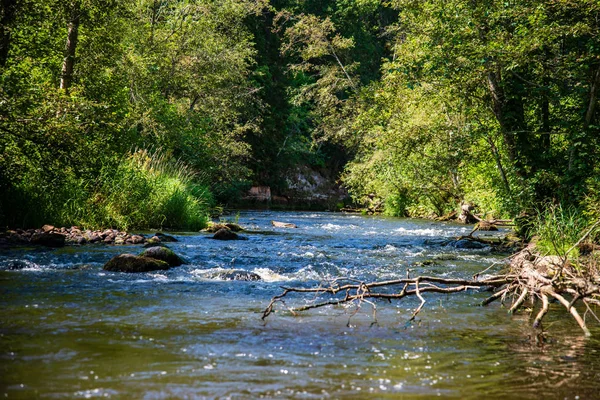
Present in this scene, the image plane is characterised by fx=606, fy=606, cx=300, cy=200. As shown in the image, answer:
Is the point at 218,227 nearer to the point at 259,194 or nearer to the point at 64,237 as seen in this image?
the point at 64,237

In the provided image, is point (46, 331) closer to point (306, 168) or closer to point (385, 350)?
point (385, 350)

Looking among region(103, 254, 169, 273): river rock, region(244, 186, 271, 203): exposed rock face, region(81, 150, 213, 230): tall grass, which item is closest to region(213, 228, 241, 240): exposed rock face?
region(81, 150, 213, 230): tall grass

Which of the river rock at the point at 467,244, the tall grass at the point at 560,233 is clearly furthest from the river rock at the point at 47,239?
the river rock at the point at 467,244

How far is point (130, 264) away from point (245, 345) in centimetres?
499

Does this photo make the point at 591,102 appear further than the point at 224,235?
No

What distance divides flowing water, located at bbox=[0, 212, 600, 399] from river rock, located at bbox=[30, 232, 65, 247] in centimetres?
215

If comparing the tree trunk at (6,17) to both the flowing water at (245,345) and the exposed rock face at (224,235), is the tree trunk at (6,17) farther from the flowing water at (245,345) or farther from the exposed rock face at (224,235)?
the exposed rock face at (224,235)

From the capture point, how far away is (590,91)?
40.6 feet

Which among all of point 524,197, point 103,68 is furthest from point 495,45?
point 103,68

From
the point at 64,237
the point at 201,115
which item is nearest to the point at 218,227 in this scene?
the point at 64,237

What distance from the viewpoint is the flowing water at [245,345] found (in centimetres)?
431

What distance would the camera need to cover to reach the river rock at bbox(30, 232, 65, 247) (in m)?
12.2

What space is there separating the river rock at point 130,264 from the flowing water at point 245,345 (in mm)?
285

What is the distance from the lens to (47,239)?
481 inches
